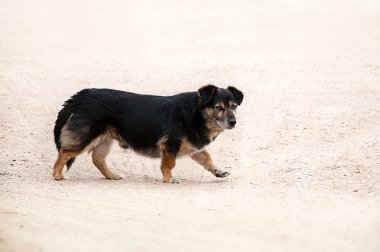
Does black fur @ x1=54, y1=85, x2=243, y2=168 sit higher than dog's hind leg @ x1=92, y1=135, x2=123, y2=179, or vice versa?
black fur @ x1=54, y1=85, x2=243, y2=168

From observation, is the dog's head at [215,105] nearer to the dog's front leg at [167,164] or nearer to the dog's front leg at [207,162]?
the dog's front leg at [207,162]

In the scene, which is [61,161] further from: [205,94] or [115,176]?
[205,94]

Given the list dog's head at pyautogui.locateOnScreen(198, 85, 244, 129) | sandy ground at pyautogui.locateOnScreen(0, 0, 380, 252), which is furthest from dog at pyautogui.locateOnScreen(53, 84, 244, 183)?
sandy ground at pyautogui.locateOnScreen(0, 0, 380, 252)

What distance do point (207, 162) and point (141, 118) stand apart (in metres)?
1.03

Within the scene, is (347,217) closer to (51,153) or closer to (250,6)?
(51,153)

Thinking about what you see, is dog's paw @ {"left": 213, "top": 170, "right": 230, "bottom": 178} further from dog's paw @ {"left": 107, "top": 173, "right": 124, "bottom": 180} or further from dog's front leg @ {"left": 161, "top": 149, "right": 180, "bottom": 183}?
dog's paw @ {"left": 107, "top": 173, "right": 124, "bottom": 180}

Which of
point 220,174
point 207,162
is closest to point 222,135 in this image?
point 207,162

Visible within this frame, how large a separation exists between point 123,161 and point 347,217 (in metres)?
4.52

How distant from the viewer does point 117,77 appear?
57.6ft

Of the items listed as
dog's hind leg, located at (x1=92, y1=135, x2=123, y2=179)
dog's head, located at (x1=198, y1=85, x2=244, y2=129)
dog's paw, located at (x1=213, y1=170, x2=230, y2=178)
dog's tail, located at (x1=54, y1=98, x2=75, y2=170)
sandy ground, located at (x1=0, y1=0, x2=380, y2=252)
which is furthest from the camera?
dog's hind leg, located at (x1=92, y1=135, x2=123, y2=179)

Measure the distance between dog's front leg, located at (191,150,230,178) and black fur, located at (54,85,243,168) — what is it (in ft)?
0.98

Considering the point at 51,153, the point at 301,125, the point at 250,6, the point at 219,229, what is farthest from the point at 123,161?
the point at 250,6

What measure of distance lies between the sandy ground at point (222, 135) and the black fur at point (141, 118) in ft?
1.80

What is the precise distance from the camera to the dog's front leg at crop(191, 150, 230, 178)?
10.4m
